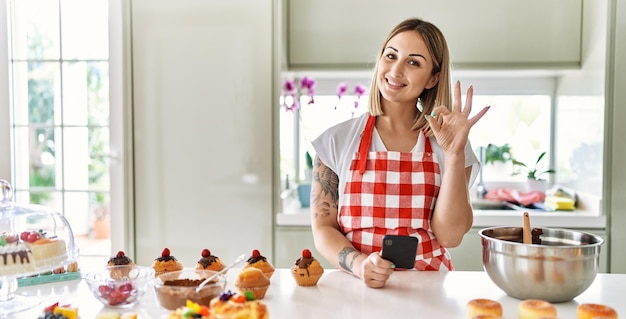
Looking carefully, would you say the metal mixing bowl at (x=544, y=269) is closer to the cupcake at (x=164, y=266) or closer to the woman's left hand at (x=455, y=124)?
the woman's left hand at (x=455, y=124)

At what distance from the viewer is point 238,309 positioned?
97cm

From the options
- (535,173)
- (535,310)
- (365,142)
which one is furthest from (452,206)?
(535,173)

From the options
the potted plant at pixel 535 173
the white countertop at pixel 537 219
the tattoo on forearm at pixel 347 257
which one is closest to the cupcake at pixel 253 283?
the tattoo on forearm at pixel 347 257

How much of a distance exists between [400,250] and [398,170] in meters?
0.43

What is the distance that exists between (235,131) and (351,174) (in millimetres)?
966

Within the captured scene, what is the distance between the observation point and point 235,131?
99.9 inches

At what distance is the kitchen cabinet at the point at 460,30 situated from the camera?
104 inches

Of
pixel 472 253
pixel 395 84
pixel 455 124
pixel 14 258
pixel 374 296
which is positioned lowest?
pixel 472 253

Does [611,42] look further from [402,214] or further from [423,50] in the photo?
[402,214]

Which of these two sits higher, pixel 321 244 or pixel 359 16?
pixel 359 16

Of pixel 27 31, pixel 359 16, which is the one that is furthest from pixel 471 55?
pixel 27 31

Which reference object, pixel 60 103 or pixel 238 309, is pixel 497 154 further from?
pixel 238 309

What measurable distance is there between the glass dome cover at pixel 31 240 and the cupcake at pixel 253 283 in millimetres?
368

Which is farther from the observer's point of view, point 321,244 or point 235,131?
point 235,131
